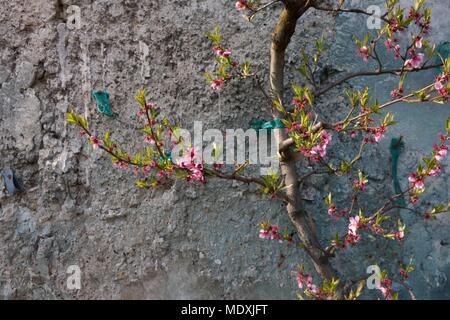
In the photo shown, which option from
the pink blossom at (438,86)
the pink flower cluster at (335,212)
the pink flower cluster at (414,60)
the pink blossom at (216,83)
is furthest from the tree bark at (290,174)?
the pink blossom at (438,86)

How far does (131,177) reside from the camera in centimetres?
245

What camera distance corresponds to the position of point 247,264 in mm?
2381

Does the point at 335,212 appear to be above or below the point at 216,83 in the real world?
below

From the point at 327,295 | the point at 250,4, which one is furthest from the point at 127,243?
the point at 250,4

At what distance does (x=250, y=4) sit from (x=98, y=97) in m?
0.80

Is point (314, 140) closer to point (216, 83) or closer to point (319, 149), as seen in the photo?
point (319, 149)

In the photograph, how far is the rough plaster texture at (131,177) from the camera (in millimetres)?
2393

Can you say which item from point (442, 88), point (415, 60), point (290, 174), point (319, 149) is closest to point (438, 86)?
point (442, 88)

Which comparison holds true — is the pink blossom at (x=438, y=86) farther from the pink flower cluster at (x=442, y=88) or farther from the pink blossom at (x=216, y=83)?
the pink blossom at (x=216, y=83)

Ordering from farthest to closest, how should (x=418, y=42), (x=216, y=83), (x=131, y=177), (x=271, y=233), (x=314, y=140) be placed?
(x=131, y=177) < (x=216, y=83) < (x=271, y=233) < (x=418, y=42) < (x=314, y=140)

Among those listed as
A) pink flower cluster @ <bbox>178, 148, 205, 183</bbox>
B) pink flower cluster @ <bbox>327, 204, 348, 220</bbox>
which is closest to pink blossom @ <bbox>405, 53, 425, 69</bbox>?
pink flower cluster @ <bbox>327, 204, 348, 220</bbox>

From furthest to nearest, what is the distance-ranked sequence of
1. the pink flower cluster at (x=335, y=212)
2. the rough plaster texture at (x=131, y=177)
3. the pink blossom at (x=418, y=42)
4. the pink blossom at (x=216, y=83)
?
the rough plaster texture at (x=131, y=177)
the pink blossom at (x=216, y=83)
the pink flower cluster at (x=335, y=212)
the pink blossom at (x=418, y=42)

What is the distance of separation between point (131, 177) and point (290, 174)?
0.70m

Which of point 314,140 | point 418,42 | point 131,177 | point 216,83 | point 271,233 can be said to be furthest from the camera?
point 131,177
